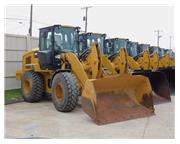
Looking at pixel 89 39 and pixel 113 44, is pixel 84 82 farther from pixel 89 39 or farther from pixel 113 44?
pixel 113 44

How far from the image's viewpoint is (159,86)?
9.04 meters

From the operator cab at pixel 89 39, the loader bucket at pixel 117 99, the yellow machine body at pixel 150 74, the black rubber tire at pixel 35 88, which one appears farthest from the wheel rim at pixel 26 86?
the loader bucket at pixel 117 99

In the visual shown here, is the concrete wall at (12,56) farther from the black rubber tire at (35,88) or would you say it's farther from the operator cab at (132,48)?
the operator cab at (132,48)

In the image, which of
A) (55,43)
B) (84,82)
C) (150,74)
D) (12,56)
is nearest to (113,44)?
(12,56)

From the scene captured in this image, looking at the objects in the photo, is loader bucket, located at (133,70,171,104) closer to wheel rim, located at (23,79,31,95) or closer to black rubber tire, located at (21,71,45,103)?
black rubber tire, located at (21,71,45,103)

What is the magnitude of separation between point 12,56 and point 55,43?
10.5 feet

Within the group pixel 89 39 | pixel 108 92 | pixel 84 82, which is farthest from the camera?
pixel 89 39

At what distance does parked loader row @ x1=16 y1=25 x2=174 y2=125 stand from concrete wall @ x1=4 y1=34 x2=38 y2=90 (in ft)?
2.57

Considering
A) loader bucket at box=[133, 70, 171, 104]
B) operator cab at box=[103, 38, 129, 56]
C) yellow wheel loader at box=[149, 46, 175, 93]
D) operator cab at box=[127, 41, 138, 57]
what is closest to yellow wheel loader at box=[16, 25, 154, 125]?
loader bucket at box=[133, 70, 171, 104]

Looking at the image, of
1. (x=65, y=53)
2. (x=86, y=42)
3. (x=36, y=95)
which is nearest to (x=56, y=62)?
(x=65, y=53)

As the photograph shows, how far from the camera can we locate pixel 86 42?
1062 centimetres

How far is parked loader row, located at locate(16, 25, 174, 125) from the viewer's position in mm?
6719

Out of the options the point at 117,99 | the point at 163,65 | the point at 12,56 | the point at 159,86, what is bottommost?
the point at 117,99

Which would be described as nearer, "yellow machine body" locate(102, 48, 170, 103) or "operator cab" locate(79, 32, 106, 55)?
"yellow machine body" locate(102, 48, 170, 103)
